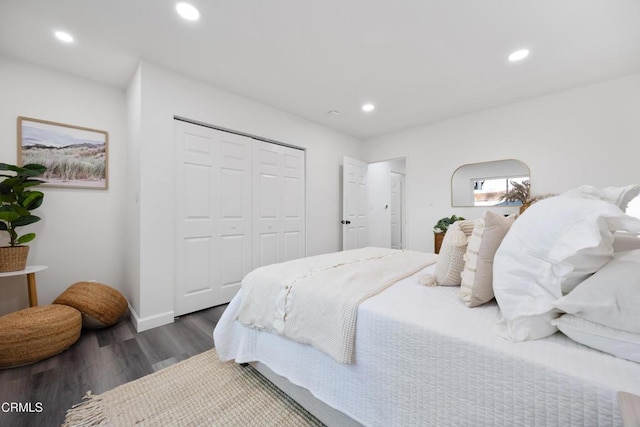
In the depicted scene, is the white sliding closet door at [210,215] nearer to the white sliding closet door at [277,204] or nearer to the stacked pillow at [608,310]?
the white sliding closet door at [277,204]

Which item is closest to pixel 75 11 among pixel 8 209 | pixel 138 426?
pixel 8 209

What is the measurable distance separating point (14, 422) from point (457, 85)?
431 centimetres

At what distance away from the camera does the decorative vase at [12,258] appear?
2012 mm

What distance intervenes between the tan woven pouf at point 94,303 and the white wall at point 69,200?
38cm

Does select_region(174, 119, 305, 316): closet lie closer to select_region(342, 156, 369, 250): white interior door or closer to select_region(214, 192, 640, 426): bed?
select_region(342, 156, 369, 250): white interior door

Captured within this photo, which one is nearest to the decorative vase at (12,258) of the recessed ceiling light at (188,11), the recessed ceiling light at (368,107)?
the recessed ceiling light at (188,11)

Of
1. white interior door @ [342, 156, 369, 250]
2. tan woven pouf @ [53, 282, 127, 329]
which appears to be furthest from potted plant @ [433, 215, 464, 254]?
tan woven pouf @ [53, 282, 127, 329]

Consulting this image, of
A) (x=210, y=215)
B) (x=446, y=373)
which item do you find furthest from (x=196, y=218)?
(x=446, y=373)

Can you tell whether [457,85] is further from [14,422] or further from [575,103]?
[14,422]

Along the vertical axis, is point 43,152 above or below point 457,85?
below

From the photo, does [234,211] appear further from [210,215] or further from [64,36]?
[64,36]

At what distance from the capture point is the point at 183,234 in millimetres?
2611

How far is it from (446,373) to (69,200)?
3508 millimetres

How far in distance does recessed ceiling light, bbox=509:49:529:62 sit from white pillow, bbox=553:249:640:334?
7.48 feet
